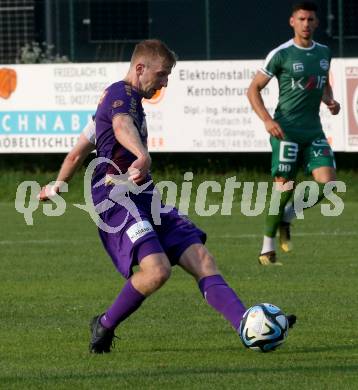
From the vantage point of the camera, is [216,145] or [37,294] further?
[216,145]

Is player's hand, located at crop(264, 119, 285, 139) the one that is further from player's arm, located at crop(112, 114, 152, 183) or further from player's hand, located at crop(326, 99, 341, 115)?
player's arm, located at crop(112, 114, 152, 183)

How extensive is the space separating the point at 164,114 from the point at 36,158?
2.61 m

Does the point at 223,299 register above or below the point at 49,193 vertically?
below

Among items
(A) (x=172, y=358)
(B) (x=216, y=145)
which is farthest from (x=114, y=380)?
(B) (x=216, y=145)

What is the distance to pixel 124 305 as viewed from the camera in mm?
7785

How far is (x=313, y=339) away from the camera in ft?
27.3

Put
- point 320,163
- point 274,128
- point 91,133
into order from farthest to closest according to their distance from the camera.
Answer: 1. point 320,163
2. point 274,128
3. point 91,133

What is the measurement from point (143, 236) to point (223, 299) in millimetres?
551

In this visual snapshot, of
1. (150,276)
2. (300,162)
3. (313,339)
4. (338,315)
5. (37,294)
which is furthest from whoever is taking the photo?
(300,162)

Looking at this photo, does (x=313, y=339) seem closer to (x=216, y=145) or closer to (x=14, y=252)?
(x=14, y=252)

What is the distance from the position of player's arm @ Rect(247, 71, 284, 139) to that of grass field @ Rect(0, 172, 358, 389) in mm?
1188

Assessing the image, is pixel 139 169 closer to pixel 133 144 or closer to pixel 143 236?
pixel 133 144

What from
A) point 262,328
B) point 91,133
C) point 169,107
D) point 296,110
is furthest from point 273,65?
point 169,107

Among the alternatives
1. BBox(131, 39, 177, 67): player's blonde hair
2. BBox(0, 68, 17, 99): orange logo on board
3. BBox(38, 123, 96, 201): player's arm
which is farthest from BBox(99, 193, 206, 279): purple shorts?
BBox(0, 68, 17, 99): orange logo on board
